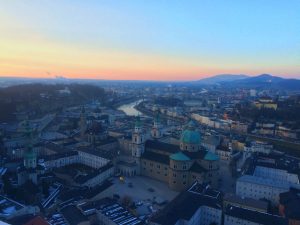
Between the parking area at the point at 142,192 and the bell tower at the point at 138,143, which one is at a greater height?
the bell tower at the point at 138,143

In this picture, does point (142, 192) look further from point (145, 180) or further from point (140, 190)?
point (145, 180)

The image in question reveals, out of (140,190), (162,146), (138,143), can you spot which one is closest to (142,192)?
(140,190)

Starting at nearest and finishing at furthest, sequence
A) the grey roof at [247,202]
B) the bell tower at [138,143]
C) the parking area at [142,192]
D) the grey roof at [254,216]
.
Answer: the grey roof at [254,216] → the grey roof at [247,202] → the parking area at [142,192] → the bell tower at [138,143]

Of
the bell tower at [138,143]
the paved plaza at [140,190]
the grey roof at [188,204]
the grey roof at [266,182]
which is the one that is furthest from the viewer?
the bell tower at [138,143]

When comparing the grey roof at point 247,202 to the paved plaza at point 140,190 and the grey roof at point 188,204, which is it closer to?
the grey roof at point 188,204

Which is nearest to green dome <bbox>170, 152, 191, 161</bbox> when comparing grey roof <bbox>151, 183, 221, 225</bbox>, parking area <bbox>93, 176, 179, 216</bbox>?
parking area <bbox>93, 176, 179, 216</bbox>

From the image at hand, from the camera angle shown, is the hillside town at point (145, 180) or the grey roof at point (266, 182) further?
the grey roof at point (266, 182)

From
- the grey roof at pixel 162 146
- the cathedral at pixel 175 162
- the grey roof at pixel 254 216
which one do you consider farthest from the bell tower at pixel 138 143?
the grey roof at pixel 254 216

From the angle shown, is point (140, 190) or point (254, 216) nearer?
point (254, 216)
